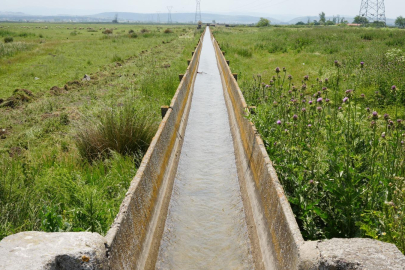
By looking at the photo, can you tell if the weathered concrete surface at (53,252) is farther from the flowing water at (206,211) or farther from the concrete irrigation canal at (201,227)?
the flowing water at (206,211)

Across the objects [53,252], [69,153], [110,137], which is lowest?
[69,153]

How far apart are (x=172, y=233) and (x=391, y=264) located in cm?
284

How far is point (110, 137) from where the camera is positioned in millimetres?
5988

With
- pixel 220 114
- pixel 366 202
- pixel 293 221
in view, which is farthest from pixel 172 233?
pixel 220 114

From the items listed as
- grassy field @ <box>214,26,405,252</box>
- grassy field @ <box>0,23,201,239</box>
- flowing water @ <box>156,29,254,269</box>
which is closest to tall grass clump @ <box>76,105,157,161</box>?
grassy field @ <box>0,23,201,239</box>

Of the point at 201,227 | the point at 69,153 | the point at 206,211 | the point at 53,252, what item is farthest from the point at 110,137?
the point at 53,252

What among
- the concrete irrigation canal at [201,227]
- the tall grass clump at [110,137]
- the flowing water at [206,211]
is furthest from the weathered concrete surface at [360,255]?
the tall grass clump at [110,137]

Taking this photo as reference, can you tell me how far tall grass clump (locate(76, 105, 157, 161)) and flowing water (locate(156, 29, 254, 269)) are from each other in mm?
986

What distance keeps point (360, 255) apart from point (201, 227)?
8.60 ft

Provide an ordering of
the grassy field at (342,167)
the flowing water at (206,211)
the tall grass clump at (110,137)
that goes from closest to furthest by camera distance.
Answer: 1. the grassy field at (342,167)
2. the flowing water at (206,211)
3. the tall grass clump at (110,137)

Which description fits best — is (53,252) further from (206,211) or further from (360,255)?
(206,211)

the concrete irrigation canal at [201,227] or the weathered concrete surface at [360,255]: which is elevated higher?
the weathered concrete surface at [360,255]

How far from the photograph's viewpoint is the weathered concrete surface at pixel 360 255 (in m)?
2.15

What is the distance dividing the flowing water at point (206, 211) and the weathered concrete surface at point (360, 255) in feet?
5.50
